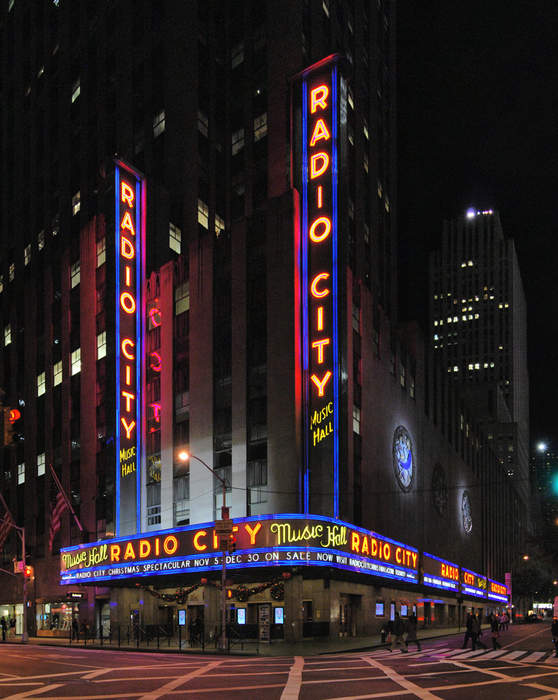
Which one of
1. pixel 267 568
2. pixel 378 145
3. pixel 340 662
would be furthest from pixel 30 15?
pixel 340 662

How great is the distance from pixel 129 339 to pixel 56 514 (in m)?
19.5

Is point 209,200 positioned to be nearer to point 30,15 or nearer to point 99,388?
point 99,388

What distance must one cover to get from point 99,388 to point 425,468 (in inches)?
1203

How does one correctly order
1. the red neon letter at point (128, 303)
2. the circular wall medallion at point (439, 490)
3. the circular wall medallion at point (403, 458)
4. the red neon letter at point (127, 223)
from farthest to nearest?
the circular wall medallion at point (439, 490) → the circular wall medallion at point (403, 458) → the red neon letter at point (127, 223) → the red neon letter at point (128, 303)

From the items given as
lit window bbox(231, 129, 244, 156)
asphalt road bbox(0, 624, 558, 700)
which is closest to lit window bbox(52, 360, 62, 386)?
lit window bbox(231, 129, 244, 156)

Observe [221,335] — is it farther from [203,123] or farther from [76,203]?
[76,203]

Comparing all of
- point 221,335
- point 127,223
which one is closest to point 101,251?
point 127,223

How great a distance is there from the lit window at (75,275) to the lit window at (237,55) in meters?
23.0

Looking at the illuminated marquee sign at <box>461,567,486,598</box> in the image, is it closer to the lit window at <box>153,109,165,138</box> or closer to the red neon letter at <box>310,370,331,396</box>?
the red neon letter at <box>310,370,331,396</box>

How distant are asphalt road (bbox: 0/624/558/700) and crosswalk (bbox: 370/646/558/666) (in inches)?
1.6

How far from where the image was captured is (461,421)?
93000mm

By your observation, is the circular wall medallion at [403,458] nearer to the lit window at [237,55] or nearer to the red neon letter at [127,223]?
the red neon letter at [127,223]

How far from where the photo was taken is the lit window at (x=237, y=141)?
66438 millimetres

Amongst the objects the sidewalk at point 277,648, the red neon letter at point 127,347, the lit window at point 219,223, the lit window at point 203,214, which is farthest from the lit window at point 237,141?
the sidewalk at point 277,648
